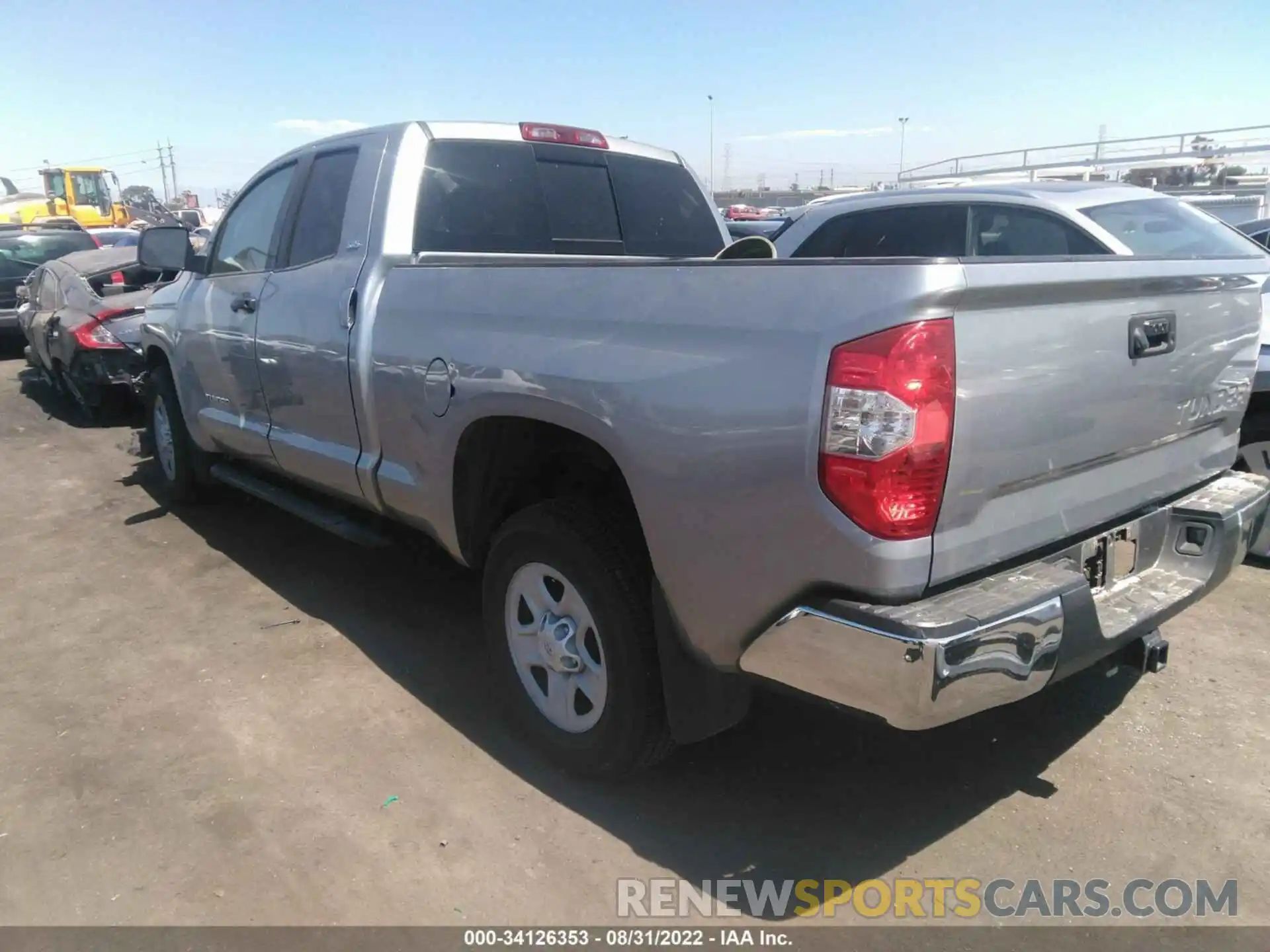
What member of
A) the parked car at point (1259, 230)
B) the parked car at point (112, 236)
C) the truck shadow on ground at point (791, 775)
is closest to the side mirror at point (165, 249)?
the truck shadow on ground at point (791, 775)

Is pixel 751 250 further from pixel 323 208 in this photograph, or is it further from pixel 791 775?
pixel 323 208

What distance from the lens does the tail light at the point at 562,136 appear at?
14.2 ft

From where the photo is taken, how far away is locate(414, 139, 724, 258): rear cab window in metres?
3.98

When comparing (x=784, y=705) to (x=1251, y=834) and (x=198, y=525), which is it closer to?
(x=1251, y=834)

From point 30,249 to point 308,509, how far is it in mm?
11022

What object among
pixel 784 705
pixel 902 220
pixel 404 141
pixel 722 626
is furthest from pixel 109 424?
pixel 722 626

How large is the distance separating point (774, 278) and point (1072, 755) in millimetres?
2043

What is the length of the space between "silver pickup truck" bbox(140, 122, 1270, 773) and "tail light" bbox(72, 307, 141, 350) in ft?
17.4

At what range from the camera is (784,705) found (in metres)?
3.57

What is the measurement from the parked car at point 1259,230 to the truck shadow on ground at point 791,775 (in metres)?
7.20

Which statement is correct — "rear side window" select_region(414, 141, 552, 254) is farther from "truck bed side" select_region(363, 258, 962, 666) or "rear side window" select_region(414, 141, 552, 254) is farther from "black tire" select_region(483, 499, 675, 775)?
"black tire" select_region(483, 499, 675, 775)

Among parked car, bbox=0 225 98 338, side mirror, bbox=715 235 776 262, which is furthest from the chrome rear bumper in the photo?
parked car, bbox=0 225 98 338

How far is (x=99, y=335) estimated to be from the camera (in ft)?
28.2

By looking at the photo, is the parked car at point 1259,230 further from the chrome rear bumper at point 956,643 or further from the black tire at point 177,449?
the black tire at point 177,449
